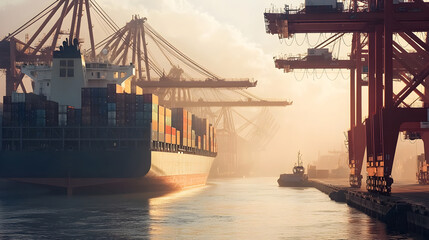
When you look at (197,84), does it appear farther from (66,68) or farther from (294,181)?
(66,68)

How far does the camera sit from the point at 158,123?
6581cm

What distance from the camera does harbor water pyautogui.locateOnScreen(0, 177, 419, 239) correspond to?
32.8 m

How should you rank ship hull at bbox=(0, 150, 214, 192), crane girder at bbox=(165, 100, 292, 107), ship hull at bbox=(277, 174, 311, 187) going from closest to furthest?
ship hull at bbox=(0, 150, 214, 192), ship hull at bbox=(277, 174, 311, 187), crane girder at bbox=(165, 100, 292, 107)

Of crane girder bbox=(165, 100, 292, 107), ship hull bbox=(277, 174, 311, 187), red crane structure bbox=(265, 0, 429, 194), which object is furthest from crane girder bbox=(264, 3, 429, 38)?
crane girder bbox=(165, 100, 292, 107)

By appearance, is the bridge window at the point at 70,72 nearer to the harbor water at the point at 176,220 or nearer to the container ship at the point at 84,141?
→ the container ship at the point at 84,141

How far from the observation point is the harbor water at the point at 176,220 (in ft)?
108

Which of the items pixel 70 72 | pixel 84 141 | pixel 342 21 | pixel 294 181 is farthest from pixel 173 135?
pixel 294 181

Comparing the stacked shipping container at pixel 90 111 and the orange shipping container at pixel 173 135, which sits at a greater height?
the stacked shipping container at pixel 90 111

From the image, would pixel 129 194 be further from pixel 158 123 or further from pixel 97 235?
pixel 97 235

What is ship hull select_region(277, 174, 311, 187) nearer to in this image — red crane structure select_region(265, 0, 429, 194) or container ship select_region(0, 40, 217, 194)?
container ship select_region(0, 40, 217, 194)

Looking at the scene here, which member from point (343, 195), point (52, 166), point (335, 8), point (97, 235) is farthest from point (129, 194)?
point (97, 235)

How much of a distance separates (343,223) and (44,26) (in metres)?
61.7

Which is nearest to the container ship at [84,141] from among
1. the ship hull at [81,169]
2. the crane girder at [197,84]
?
the ship hull at [81,169]

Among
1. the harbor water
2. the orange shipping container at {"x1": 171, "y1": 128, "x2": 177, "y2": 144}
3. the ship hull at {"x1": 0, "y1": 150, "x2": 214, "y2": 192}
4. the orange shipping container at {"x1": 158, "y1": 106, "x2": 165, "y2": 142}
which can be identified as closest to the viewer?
the harbor water
